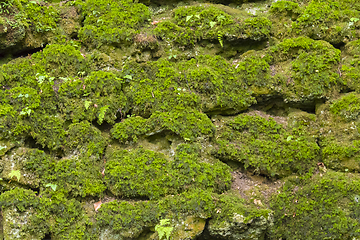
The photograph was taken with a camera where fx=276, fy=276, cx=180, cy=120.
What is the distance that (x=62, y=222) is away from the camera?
554 cm

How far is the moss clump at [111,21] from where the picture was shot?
717cm

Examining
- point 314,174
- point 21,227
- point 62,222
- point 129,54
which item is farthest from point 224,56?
point 21,227

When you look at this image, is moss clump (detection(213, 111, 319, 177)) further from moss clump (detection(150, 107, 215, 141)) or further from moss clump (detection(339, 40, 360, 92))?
moss clump (detection(339, 40, 360, 92))

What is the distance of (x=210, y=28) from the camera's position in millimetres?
7562

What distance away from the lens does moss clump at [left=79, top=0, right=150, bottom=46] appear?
23.5 feet

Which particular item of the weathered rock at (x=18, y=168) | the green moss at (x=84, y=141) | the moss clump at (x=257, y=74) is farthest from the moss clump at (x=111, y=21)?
the weathered rock at (x=18, y=168)

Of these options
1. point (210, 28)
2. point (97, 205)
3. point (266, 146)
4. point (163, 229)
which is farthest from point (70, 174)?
point (210, 28)

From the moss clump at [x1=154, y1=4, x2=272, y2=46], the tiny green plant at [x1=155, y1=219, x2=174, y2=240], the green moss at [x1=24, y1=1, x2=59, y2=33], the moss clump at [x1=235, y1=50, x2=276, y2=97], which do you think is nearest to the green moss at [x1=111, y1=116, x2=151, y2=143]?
the tiny green plant at [x1=155, y1=219, x2=174, y2=240]

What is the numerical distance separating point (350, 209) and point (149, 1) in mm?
7470

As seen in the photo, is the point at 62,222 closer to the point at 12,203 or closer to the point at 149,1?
the point at 12,203

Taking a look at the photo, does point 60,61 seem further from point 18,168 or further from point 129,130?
point 18,168

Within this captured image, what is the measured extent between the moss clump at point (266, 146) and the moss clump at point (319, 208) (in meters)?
0.43

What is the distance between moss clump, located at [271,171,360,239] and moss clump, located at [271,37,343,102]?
2021 millimetres

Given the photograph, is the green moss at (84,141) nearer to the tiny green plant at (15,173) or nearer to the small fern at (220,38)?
the tiny green plant at (15,173)
